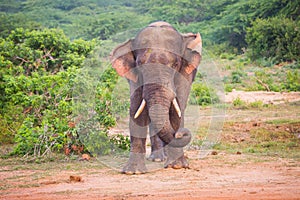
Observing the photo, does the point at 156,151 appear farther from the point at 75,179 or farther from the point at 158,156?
the point at 75,179

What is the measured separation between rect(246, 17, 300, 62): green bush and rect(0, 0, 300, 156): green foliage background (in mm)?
41

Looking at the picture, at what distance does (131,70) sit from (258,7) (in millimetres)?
24072

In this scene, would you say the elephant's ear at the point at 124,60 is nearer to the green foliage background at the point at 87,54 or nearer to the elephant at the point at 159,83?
the elephant at the point at 159,83

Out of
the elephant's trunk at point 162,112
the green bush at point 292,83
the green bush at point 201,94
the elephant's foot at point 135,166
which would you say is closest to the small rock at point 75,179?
the elephant's foot at point 135,166

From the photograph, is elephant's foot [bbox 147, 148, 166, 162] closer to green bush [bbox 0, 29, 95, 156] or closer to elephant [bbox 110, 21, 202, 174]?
elephant [bbox 110, 21, 202, 174]

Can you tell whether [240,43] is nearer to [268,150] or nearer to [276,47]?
[276,47]

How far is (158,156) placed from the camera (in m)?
9.08

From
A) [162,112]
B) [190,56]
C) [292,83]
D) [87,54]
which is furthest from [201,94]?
[162,112]

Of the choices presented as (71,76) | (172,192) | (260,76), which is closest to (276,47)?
(260,76)

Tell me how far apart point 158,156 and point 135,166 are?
134cm

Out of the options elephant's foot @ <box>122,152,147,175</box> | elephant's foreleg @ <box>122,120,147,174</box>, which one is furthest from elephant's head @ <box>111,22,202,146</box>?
elephant's foot @ <box>122,152,147,175</box>

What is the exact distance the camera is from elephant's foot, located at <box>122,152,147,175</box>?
303 inches

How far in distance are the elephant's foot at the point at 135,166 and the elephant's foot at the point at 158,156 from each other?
1.13m

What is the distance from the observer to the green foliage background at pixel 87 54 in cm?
971
